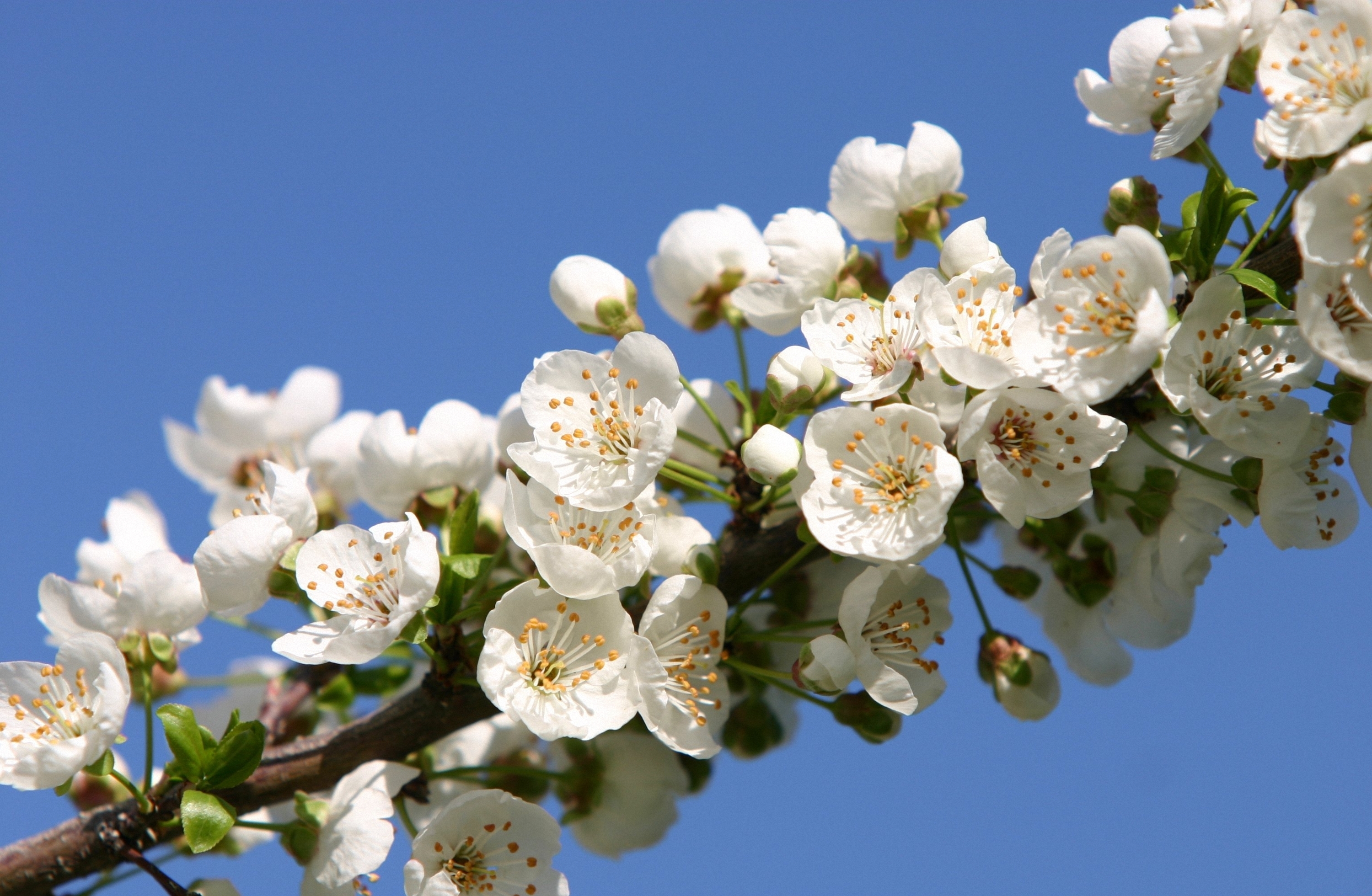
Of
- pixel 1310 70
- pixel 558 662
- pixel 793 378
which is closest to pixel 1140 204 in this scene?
pixel 1310 70

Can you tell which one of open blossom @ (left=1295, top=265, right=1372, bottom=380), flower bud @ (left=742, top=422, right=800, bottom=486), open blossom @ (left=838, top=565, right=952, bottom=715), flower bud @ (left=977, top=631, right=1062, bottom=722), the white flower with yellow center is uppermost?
open blossom @ (left=1295, top=265, right=1372, bottom=380)

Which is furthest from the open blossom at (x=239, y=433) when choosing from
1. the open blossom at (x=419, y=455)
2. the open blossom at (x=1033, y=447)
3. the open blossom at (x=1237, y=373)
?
the open blossom at (x=1237, y=373)

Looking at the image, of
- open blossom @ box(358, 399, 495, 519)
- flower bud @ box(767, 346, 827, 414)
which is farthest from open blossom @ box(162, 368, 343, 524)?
flower bud @ box(767, 346, 827, 414)

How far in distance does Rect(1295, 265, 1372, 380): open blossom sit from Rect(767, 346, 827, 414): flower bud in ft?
2.56

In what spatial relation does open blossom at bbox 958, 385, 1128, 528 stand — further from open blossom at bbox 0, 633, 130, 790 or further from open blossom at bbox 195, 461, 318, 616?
open blossom at bbox 0, 633, 130, 790

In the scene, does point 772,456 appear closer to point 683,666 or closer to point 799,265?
point 683,666

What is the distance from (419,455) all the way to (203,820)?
37.8 inches

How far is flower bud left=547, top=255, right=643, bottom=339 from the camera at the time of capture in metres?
2.43

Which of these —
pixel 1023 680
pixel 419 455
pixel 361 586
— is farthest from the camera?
pixel 419 455

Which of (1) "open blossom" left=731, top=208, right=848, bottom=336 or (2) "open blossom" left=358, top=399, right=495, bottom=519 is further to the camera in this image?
(2) "open blossom" left=358, top=399, right=495, bottom=519

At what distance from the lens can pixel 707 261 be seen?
2.80m

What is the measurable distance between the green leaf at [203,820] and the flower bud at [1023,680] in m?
1.53

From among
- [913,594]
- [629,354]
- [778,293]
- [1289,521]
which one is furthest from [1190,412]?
[629,354]

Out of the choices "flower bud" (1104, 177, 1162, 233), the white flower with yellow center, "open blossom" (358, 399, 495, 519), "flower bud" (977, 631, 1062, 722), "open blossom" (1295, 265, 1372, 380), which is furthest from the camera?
"open blossom" (358, 399, 495, 519)
